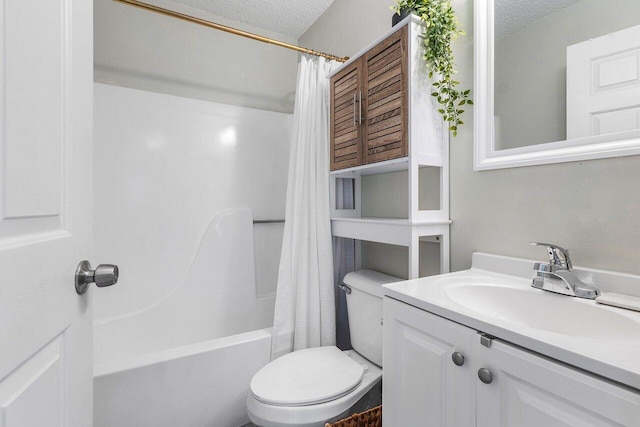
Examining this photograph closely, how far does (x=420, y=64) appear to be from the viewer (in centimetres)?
115

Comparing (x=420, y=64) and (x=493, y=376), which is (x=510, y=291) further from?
(x=420, y=64)

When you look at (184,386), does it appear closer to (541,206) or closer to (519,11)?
(541,206)

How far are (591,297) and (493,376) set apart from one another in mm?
385

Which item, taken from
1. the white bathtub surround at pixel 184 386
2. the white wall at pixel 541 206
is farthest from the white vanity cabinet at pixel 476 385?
the white bathtub surround at pixel 184 386

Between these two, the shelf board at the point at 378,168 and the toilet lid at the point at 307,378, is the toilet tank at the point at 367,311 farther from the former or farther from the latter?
the shelf board at the point at 378,168

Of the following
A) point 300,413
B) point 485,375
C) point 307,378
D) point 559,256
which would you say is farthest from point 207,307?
point 559,256

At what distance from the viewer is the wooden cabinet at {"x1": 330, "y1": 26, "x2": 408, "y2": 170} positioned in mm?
1154

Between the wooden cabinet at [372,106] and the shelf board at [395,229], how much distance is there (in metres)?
0.26

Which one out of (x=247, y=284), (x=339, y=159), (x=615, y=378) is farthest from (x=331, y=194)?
(x=615, y=378)

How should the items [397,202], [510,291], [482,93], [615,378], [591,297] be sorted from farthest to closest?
[397,202], [482,93], [510,291], [591,297], [615,378]

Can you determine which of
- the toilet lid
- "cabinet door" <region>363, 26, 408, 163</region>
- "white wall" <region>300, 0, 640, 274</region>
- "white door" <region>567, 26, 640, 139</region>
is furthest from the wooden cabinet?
the toilet lid

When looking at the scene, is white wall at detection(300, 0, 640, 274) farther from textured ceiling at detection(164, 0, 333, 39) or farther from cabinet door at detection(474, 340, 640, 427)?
textured ceiling at detection(164, 0, 333, 39)

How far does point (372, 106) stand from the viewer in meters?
1.31

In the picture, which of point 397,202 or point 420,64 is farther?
point 397,202
